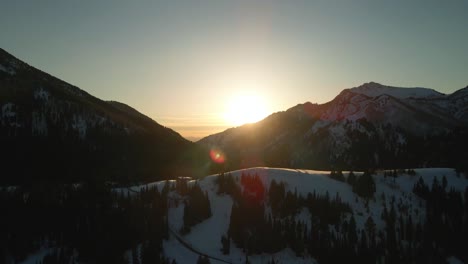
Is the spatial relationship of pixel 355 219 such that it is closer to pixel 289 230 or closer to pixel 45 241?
pixel 289 230

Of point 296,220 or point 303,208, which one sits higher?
point 303,208

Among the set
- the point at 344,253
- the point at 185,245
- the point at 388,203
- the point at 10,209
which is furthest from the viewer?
the point at 10,209

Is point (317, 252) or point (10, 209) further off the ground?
point (10, 209)

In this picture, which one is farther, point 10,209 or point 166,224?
point 10,209

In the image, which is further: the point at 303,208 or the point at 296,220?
the point at 303,208

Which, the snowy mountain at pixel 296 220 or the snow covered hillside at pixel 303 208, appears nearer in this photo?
the snowy mountain at pixel 296 220

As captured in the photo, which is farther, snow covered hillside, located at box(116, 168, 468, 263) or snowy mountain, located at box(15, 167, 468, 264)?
snow covered hillside, located at box(116, 168, 468, 263)

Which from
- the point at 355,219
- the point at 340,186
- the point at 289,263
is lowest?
the point at 289,263

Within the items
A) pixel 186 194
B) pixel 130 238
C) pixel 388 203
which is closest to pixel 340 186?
pixel 388 203
